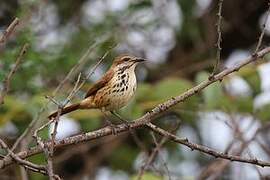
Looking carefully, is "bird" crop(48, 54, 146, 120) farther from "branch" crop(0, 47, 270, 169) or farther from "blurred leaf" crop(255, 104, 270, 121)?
"branch" crop(0, 47, 270, 169)

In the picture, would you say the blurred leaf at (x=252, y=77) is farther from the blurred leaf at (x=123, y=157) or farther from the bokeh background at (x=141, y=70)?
the blurred leaf at (x=123, y=157)

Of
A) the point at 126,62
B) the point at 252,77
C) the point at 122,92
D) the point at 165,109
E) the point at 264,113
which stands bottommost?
the point at 165,109

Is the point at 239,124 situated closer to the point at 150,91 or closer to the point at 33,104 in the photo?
the point at 150,91

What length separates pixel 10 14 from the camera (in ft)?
29.9

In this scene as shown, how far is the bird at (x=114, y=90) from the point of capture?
20.0ft

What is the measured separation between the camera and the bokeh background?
696 centimetres

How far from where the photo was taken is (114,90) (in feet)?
20.3

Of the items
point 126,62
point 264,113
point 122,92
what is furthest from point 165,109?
point 264,113

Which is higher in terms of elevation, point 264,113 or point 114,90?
point 264,113

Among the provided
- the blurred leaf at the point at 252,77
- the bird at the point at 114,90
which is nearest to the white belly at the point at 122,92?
the bird at the point at 114,90

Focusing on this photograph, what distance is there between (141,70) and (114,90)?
10.8 ft

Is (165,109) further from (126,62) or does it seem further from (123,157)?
(123,157)

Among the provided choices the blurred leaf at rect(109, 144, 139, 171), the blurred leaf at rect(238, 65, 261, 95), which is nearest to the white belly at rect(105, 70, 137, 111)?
the blurred leaf at rect(238, 65, 261, 95)

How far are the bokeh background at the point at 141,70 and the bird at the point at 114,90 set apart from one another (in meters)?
0.44
